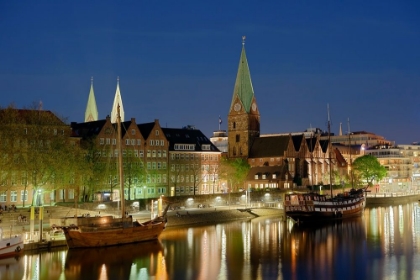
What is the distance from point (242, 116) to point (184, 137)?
85.0 ft

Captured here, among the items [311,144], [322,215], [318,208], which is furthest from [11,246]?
[311,144]

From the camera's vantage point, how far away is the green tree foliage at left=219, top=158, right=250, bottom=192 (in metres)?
123

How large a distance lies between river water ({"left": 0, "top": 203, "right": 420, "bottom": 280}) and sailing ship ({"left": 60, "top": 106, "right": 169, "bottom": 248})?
0.98 meters

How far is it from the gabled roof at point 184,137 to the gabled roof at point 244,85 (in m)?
20.2

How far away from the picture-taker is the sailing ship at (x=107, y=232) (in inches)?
2277

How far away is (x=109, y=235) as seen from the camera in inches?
2378

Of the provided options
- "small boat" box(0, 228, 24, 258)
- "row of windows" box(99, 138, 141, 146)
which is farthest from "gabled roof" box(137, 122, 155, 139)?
"small boat" box(0, 228, 24, 258)

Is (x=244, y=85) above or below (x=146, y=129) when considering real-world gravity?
above

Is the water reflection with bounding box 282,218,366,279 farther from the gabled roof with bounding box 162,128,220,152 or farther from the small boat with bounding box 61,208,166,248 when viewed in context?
the gabled roof with bounding box 162,128,220,152

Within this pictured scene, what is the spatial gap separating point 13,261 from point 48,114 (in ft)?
113

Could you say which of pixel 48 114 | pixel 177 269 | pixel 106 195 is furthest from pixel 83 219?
pixel 106 195

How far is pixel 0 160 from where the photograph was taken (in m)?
67.9

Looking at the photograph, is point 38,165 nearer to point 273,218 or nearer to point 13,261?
point 13,261

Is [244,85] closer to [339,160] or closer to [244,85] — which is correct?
[244,85]
